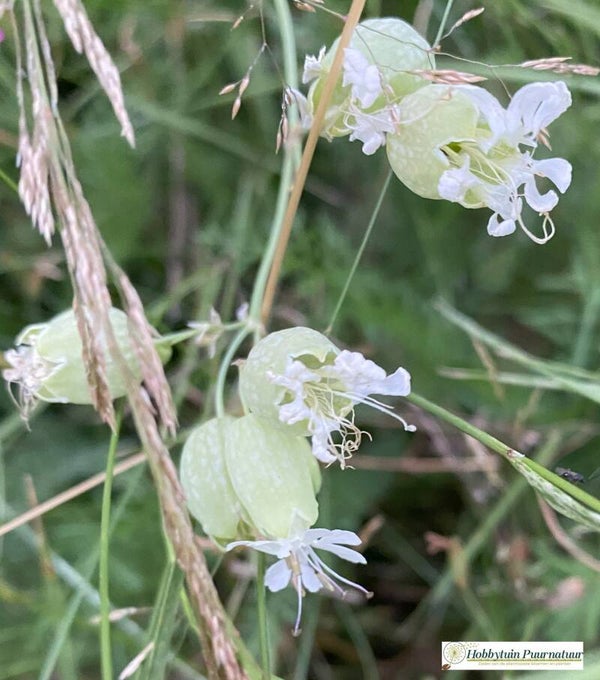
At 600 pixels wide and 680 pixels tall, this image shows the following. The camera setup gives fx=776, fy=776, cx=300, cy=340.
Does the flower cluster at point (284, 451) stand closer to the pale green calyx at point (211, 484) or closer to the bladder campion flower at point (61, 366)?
the pale green calyx at point (211, 484)

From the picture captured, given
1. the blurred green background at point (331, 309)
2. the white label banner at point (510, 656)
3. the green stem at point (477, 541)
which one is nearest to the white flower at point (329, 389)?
the white label banner at point (510, 656)

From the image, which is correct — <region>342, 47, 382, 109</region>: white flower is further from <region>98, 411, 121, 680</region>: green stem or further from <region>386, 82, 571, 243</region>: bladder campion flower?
<region>98, 411, 121, 680</region>: green stem

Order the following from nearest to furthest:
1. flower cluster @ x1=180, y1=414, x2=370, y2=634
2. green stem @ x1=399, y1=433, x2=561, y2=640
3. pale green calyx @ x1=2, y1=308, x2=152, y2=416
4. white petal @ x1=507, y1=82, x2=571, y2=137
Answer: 1. white petal @ x1=507, y1=82, x2=571, y2=137
2. flower cluster @ x1=180, y1=414, x2=370, y2=634
3. pale green calyx @ x1=2, y1=308, x2=152, y2=416
4. green stem @ x1=399, y1=433, x2=561, y2=640

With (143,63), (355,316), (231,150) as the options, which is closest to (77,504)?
(355,316)

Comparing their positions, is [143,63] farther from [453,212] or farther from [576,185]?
[576,185]

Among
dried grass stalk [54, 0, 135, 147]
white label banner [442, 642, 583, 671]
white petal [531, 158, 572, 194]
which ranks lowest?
white label banner [442, 642, 583, 671]

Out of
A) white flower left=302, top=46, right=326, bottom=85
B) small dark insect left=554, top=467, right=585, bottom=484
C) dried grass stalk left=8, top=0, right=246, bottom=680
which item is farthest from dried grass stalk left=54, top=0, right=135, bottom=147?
small dark insect left=554, top=467, right=585, bottom=484

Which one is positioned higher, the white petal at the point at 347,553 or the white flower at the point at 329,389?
the white flower at the point at 329,389
